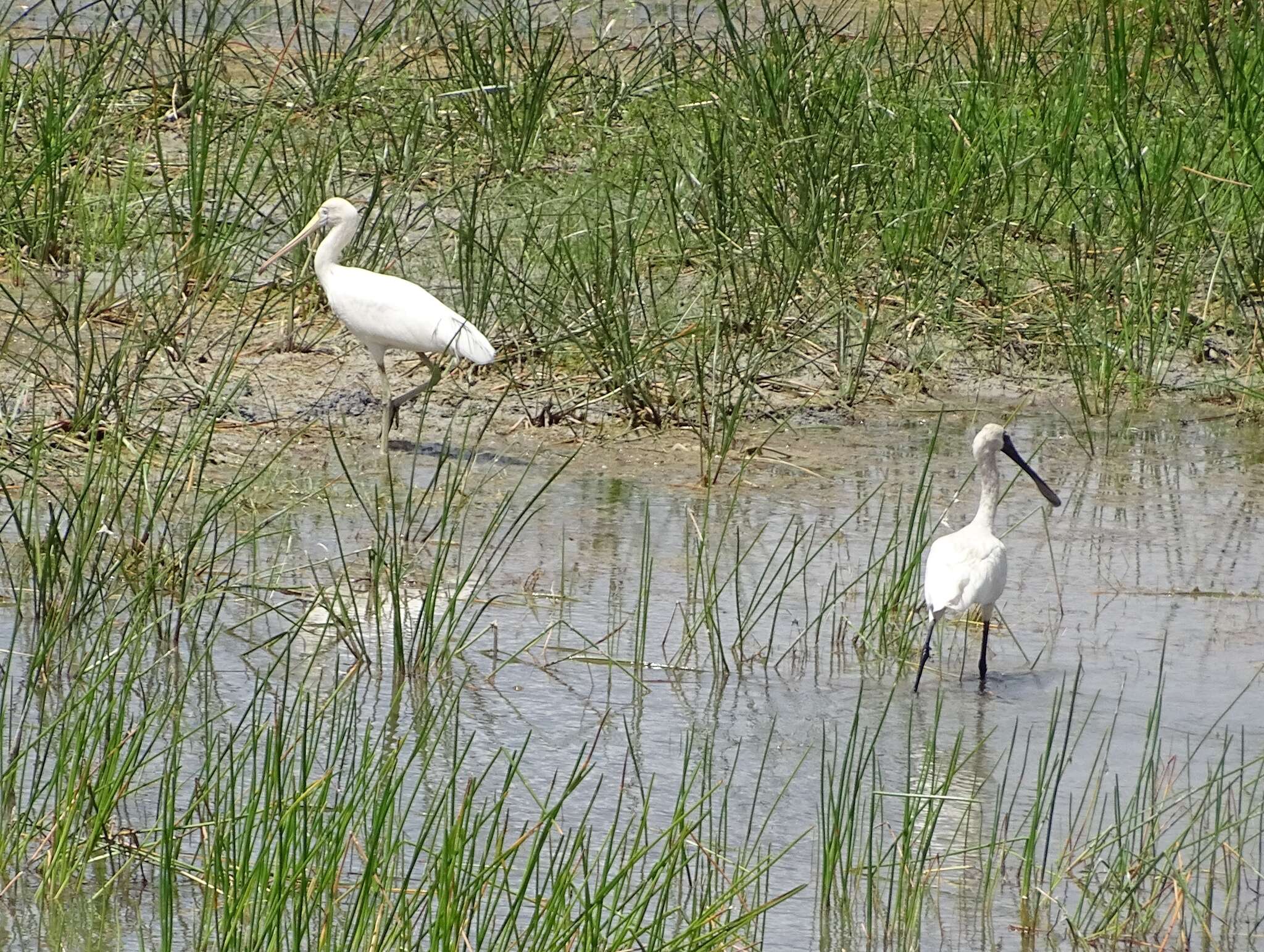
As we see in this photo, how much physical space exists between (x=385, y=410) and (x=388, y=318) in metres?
0.36

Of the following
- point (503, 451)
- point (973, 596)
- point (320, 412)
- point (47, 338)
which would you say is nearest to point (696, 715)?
point (973, 596)

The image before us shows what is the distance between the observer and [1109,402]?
706cm

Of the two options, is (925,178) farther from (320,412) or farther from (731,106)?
(320,412)

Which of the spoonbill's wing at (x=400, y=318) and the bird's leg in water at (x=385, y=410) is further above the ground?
the spoonbill's wing at (x=400, y=318)

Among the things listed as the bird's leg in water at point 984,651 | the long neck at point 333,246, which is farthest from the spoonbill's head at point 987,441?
the long neck at point 333,246

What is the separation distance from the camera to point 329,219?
727 centimetres

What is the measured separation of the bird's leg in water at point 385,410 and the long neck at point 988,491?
5.73ft

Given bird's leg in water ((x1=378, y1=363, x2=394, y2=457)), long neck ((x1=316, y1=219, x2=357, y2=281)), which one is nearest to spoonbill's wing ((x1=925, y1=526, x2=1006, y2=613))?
bird's leg in water ((x1=378, y1=363, x2=394, y2=457))

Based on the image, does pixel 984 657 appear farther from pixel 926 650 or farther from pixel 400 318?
pixel 400 318

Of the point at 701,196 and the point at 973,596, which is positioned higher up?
the point at 701,196

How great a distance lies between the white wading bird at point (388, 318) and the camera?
21.7 feet

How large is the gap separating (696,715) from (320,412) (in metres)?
2.82

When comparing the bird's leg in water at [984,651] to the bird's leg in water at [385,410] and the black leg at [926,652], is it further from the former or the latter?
the bird's leg in water at [385,410]

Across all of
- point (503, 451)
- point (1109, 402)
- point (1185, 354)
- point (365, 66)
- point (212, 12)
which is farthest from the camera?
point (365, 66)
